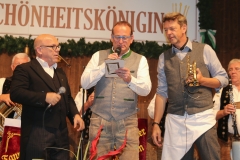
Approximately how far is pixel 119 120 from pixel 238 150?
3.23 ft

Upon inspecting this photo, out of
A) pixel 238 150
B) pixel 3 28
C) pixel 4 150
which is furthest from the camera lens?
pixel 3 28

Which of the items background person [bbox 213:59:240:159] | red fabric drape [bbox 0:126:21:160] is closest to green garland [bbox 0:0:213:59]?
background person [bbox 213:59:240:159]

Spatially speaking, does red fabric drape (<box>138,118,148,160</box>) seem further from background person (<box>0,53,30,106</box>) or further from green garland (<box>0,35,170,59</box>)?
background person (<box>0,53,30,106</box>)

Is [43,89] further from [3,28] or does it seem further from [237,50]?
[237,50]

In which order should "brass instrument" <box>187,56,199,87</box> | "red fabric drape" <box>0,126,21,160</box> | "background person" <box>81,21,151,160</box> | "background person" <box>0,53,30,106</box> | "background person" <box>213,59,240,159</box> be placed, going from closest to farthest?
"brass instrument" <box>187,56,199,87</box> → "background person" <box>81,21,151,160</box> → "red fabric drape" <box>0,126,21,160</box> → "background person" <box>0,53,30,106</box> → "background person" <box>213,59,240,159</box>

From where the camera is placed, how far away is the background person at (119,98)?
3.21m

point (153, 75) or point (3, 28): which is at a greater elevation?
point (3, 28)

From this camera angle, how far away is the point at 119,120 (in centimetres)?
324

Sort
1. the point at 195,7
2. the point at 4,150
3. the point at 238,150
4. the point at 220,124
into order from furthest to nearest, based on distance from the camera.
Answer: the point at 195,7, the point at 220,124, the point at 4,150, the point at 238,150

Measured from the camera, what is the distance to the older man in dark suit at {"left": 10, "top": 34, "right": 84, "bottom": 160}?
3041 millimetres

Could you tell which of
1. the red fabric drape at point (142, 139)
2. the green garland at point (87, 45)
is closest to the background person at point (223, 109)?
the red fabric drape at point (142, 139)

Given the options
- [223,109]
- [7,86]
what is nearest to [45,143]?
[7,86]

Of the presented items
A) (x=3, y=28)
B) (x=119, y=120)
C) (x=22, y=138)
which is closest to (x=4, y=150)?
(x=22, y=138)

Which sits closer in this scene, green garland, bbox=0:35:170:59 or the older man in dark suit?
the older man in dark suit
